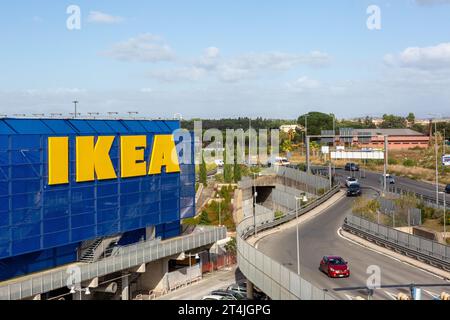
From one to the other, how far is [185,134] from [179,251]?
32.1ft

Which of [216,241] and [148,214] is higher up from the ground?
[148,214]

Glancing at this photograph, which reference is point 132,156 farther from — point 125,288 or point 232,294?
point 232,294

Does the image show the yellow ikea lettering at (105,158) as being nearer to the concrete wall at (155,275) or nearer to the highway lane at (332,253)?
the concrete wall at (155,275)

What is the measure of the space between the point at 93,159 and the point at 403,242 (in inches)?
849

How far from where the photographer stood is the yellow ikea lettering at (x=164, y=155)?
47031 mm

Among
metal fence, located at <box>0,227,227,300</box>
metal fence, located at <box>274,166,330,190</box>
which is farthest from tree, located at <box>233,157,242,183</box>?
metal fence, located at <box>0,227,227,300</box>

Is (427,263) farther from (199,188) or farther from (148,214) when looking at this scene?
(199,188)

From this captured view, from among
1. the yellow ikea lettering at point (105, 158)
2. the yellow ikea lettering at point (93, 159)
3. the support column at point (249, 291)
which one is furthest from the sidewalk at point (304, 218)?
the yellow ikea lettering at point (93, 159)

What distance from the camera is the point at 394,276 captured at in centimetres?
3183

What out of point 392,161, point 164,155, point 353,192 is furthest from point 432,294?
point 392,161

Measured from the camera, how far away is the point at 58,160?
3825cm

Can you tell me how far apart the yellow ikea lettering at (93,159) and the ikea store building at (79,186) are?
0.07 m
